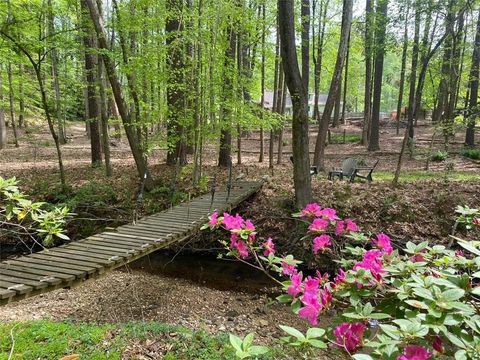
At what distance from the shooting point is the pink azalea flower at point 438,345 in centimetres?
107

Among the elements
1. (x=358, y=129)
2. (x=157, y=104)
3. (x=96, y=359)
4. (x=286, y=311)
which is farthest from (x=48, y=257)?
(x=358, y=129)

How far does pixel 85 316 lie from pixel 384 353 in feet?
15.4

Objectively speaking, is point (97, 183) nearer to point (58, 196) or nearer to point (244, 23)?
point (58, 196)

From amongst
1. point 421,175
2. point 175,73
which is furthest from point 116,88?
point 421,175

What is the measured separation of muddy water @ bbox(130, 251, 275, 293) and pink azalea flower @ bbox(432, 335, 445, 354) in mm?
4829

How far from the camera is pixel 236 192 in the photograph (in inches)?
278

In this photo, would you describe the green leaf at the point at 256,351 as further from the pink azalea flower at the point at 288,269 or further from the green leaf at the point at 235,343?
the pink azalea flower at the point at 288,269

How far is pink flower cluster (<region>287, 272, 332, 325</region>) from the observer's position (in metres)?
1.28

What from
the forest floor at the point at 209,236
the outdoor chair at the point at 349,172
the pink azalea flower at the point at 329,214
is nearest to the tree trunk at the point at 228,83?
the forest floor at the point at 209,236

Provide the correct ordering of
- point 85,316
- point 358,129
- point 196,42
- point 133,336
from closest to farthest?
point 133,336
point 85,316
point 196,42
point 358,129

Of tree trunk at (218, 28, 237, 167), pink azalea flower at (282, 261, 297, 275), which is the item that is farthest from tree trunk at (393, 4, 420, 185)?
pink azalea flower at (282, 261, 297, 275)

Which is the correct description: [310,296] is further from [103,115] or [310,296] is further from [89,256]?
[103,115]

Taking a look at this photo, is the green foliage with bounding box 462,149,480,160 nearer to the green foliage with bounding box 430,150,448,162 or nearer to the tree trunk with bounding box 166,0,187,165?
the green foliage with bounding box 430,150,448,162

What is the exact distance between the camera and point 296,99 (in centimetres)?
557
